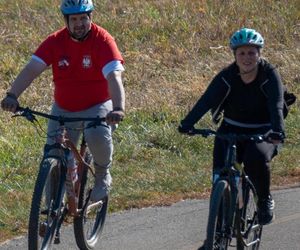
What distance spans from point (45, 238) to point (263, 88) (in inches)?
71.4

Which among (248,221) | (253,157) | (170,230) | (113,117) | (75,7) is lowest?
(170,230)

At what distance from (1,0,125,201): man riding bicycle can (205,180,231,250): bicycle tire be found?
948mm

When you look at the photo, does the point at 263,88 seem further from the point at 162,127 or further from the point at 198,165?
the point at 162,127

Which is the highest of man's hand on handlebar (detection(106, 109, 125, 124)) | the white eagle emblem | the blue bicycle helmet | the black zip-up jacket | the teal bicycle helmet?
the blue bicycle helmet

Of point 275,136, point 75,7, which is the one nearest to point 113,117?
point 75,7

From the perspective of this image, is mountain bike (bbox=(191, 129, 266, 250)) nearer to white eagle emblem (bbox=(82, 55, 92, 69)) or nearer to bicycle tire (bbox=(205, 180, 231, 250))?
bicycle tire (bbox=(205, 180, 231, 250))

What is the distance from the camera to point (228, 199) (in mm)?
6141

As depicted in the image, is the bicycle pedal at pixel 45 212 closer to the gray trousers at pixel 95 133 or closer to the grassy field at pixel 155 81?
the gray trousers at pixel 95 133

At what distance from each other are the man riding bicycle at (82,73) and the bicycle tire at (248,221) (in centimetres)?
106

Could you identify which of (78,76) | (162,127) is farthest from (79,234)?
(162,127)

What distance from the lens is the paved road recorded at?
24.0ft

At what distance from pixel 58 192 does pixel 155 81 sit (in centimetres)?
791

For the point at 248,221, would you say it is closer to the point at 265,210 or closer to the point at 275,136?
the point at 265,210

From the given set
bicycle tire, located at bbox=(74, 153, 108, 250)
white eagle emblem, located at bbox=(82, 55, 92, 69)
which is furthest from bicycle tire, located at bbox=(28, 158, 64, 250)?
white eagle emblem, located at bbox=(82, 55, 92, 69)
